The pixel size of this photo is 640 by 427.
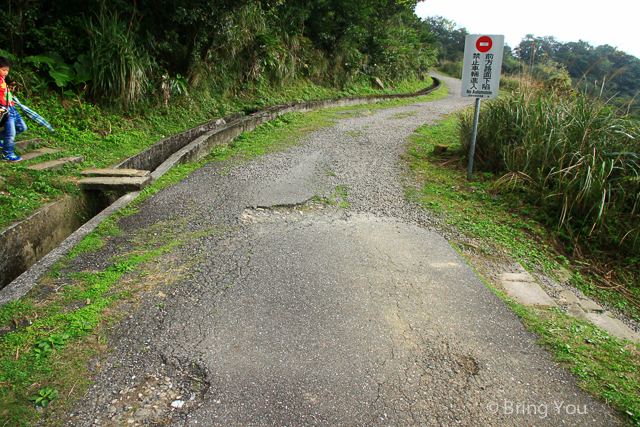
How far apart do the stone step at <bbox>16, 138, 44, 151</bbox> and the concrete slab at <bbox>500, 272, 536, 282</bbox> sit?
262 inches

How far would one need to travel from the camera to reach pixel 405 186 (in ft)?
19.2

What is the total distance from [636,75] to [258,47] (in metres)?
8.55

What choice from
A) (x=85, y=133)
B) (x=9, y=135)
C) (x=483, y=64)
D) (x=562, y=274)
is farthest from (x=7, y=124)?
(x=562, y=274)

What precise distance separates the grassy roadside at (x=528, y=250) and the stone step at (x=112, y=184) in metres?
3.84

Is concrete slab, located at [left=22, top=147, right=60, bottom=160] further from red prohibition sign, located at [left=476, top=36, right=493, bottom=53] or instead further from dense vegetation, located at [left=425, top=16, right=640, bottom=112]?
dense vegetation, located at [left=425, top=16, right=640, bottom=112]

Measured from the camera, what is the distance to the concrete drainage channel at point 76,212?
11.5 feet

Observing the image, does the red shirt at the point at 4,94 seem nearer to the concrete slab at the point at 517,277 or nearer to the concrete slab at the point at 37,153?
the concrete slab at the point at 37,153

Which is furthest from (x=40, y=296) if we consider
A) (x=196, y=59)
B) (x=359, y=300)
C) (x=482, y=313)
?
(x=196, y=59)

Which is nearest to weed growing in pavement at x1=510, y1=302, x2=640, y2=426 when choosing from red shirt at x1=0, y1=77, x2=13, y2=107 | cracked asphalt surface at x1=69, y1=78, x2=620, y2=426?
cracked asphalt surface at x1=69, y1=78, x2=620, y2=426

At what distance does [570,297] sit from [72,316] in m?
4.27

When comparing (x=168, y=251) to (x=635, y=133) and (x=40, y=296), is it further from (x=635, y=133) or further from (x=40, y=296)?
(x=635, y=133)

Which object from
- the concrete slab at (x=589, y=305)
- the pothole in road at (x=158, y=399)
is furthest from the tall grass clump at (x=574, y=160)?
the pothole in road at (x=158, y=399)

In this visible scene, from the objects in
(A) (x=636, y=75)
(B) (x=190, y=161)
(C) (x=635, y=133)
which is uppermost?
(A) (x=636, y=75)

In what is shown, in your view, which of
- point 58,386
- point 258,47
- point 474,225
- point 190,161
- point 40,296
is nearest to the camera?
point 58,386
